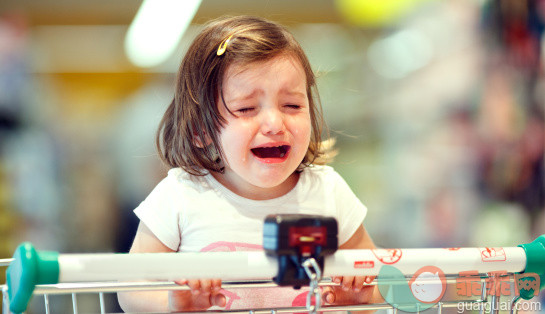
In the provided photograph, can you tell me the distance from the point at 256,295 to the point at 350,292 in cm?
23

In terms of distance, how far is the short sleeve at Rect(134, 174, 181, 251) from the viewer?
107cm

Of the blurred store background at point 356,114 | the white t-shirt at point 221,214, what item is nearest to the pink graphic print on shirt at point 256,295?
the white t-shirt at point 221,214

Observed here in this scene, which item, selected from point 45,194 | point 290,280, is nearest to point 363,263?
point 290,280

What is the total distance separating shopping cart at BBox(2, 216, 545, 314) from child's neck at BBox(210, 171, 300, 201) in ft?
1.15

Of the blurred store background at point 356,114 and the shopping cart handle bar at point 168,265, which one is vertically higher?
the blurred store background at point 356,114

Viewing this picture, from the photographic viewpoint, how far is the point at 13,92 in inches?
103

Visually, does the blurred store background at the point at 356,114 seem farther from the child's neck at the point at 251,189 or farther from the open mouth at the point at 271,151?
the open mouth at the point at 271,151

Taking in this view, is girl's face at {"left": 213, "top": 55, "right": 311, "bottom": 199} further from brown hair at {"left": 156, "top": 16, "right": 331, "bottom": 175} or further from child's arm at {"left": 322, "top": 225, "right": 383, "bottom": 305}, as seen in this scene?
child's arm at {"left": 322, "top": 225, "right": 383, "bottom": 305}

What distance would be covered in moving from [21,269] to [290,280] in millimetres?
306

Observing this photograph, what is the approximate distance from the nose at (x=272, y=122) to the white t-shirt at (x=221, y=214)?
0.66 feet

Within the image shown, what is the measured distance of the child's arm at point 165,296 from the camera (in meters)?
0.76

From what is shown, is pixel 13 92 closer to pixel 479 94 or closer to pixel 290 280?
pixel 479 94

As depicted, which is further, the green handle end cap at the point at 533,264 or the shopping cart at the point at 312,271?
the green handle end cap at the point at 533,264

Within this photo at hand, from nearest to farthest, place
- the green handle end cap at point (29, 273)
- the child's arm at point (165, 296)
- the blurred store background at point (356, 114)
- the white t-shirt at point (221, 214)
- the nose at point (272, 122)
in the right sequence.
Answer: the green handle end cap at point (29, 273), the child's arm at point (165, 296), the nose at point (272, 122), the white t-shirt at point (221, 214), the blurred store background at point (356, 114)
